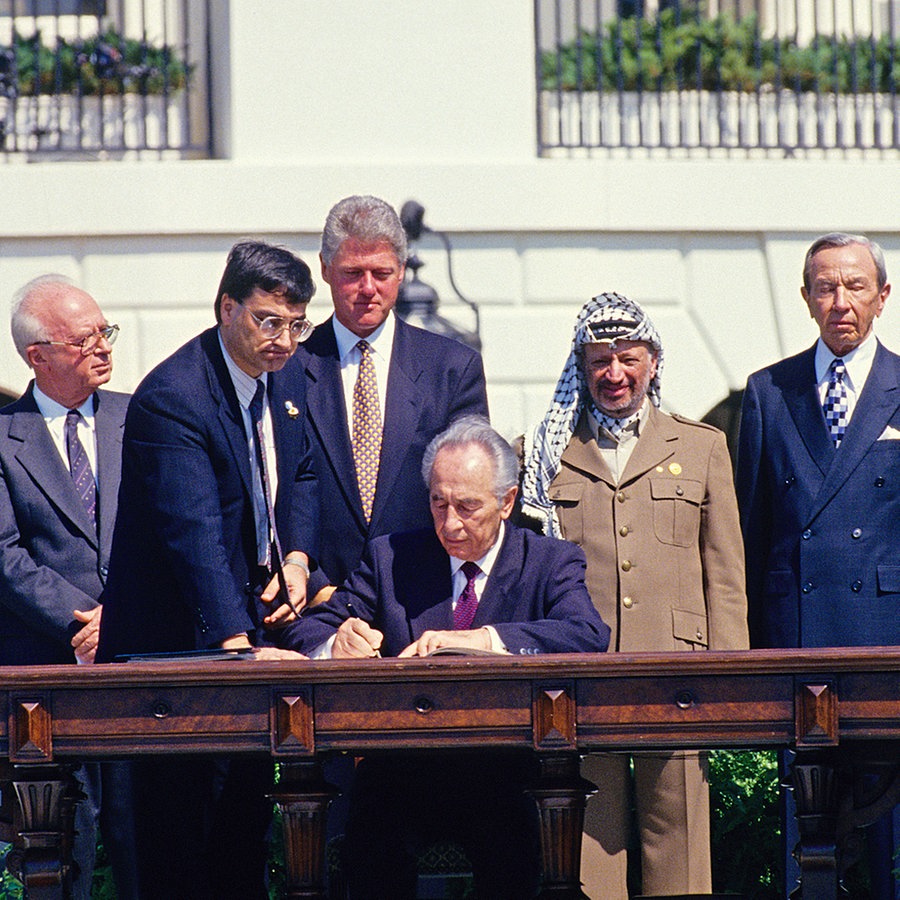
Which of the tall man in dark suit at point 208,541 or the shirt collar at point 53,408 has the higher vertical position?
the shirt collar at point 53,408

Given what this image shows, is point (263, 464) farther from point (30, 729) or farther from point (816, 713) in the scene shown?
point (816, 713)

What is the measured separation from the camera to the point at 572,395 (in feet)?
19.0

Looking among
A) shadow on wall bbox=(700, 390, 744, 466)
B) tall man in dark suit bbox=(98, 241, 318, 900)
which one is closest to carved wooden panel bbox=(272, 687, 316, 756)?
tall man in dark suit bbox=(98, 241, 318, 900)

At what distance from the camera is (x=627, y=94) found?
10805 millimetres

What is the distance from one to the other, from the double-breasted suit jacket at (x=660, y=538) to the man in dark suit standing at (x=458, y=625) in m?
0.39

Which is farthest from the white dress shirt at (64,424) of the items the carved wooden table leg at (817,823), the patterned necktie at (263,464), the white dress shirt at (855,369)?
the carved wooden table leg at (817,823)

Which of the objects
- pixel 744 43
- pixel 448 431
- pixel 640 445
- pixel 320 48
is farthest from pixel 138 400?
pixel 744 43

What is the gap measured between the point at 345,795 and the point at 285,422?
978 mm

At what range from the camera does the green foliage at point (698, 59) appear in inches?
425

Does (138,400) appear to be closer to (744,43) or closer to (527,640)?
(527,640)

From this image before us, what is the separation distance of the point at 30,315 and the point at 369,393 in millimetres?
1030

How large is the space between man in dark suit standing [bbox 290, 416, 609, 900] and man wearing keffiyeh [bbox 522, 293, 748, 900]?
401mm

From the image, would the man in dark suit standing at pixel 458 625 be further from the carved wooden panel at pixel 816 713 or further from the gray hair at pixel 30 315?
the gray hair at pixel 30 315

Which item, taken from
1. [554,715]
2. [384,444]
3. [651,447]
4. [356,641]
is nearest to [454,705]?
[554,715]
